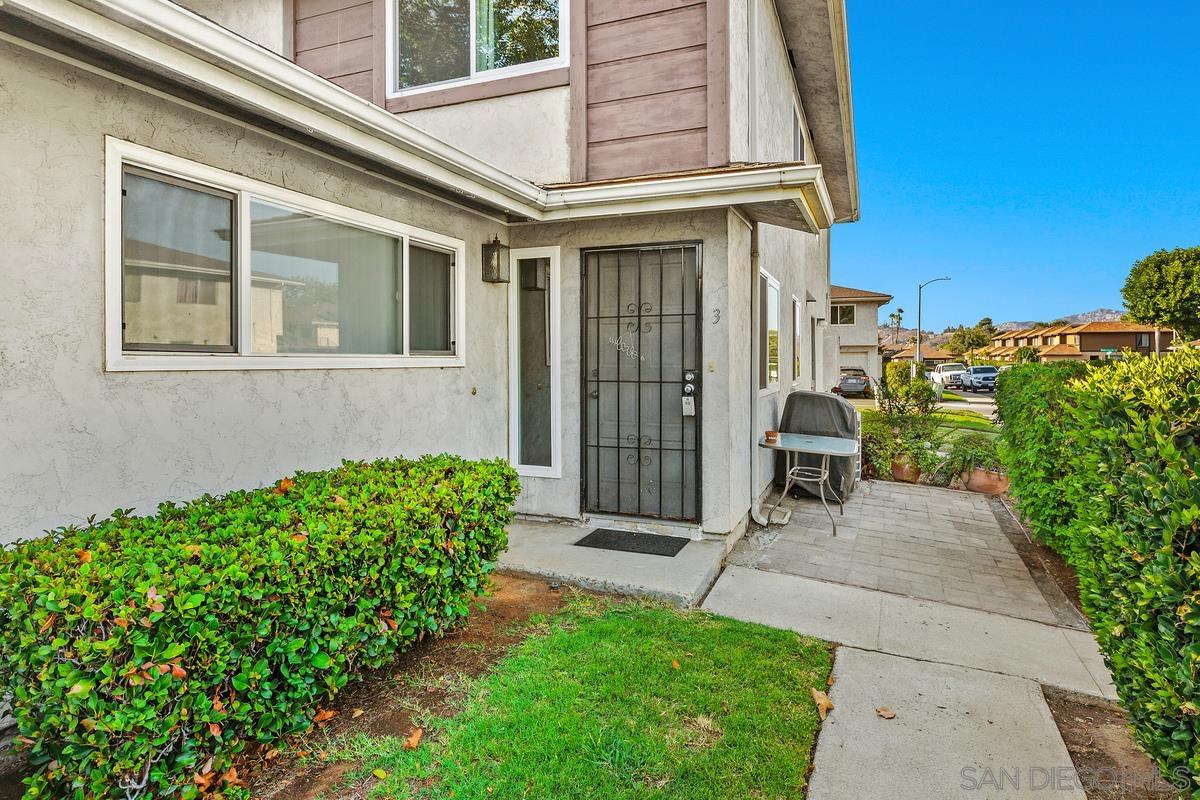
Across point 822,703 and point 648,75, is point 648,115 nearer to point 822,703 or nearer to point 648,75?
point 648,75

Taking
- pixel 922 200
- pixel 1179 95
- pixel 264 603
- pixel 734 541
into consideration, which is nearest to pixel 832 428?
pixel 734 541

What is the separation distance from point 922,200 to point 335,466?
63.0m

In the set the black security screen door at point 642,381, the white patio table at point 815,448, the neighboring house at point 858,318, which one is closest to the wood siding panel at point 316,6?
the black security screen door at point 642,381

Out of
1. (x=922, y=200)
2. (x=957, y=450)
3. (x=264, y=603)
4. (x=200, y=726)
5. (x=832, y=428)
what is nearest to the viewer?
(x=200, y=726)

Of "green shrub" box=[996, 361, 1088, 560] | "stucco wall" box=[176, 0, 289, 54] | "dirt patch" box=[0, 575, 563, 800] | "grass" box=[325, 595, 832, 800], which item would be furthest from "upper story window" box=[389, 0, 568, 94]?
"green shrub" box=[996, 361, 1088, 560]

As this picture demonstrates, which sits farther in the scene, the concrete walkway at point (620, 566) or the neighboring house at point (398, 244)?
the concrete walkway at point (620, 566)

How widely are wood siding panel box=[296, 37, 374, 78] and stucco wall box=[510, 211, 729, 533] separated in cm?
251

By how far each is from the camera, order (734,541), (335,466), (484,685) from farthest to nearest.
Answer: (734,541), (335,466), (484,685)

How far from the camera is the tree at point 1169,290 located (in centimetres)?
3234

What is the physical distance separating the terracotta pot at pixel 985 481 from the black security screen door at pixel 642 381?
17.2 feet

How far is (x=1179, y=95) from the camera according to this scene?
41.6 m

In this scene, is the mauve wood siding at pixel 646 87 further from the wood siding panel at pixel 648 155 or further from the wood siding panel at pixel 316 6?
the wood siding panel at pixel 316 6

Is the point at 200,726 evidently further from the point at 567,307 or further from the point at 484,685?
the point at 567,307

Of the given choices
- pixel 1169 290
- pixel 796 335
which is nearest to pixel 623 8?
pixel 796 335
